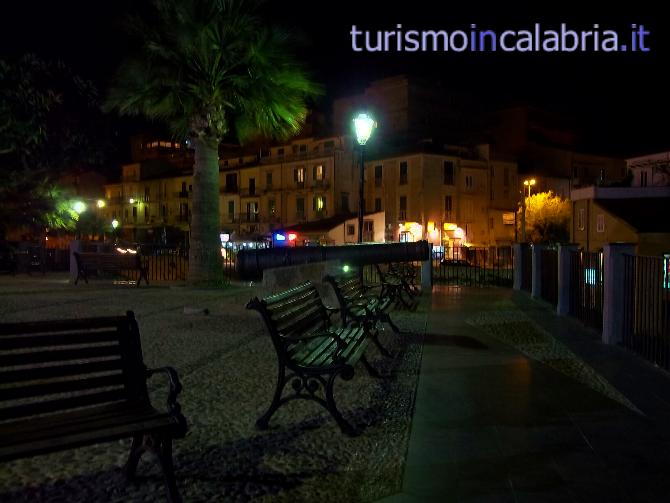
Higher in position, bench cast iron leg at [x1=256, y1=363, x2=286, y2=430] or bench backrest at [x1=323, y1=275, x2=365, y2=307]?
bench backrest at [x1=323, y1=275, x2=365, y2=307]

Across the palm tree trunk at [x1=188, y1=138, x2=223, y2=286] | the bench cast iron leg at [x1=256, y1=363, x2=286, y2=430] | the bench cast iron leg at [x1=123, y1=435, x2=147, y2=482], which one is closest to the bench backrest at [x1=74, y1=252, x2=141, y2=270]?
the palm tree trunk at [x1=188, y1=138, x2=223, y2=286]

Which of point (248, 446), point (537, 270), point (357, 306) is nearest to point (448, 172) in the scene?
point (537, 270)

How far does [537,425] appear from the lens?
18.2 feet

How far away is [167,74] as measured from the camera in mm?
18891

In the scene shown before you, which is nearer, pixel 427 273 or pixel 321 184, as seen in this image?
pixel 427 273

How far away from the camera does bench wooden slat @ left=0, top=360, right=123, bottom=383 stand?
3931 mm

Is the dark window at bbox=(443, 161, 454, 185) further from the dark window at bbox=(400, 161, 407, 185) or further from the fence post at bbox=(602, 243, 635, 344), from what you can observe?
the fence post at bbox=(602, 243, 635, 344)

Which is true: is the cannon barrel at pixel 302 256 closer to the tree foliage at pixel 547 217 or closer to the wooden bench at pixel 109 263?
the wooden bench at pixel 109 263

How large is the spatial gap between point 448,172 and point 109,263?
135ft

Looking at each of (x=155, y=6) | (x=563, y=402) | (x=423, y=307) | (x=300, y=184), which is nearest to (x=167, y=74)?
(x=155, y=6)

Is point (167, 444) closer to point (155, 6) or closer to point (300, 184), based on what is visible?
point (155, 6)

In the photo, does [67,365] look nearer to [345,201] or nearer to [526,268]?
[526,268]

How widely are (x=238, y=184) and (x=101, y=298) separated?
55654 millimetres

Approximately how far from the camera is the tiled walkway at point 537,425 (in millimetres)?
4254
